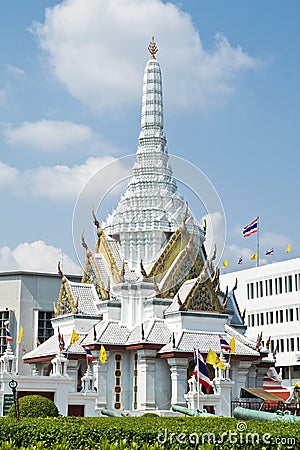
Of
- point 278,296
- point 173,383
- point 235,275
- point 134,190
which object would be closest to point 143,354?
point 173,383

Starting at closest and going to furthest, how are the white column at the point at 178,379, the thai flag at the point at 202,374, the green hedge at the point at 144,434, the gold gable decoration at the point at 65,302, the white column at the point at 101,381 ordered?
the green hedge at the point at 144,434 < the thai flag at the point at 202,374 < the white column at the point at 178,379 < the white column at the point at 101,381 < the gold gable decoration at the point at 65,302

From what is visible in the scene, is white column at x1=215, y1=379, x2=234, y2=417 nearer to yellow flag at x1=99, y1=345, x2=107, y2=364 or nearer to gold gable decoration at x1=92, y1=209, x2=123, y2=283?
yellow flag at x1=99, y1=345, x2=107, y2=364

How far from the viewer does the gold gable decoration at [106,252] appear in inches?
1746

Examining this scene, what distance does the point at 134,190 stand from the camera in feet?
156

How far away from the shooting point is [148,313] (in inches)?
1662

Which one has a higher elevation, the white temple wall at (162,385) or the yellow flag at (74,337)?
the yellow flag at (74,337)

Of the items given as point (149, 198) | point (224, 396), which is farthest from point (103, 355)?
point (149, 198)

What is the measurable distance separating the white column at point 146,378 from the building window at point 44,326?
12910mm

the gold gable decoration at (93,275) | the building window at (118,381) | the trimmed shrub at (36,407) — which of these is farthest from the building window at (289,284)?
the trimmed shrub at (36,407)

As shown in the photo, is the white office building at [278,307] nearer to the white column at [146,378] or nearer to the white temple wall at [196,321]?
the white temple wall at [196,321]

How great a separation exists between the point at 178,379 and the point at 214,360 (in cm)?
502

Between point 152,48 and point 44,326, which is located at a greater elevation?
point 152,48

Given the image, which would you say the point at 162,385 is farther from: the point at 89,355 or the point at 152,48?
the point at 152,48

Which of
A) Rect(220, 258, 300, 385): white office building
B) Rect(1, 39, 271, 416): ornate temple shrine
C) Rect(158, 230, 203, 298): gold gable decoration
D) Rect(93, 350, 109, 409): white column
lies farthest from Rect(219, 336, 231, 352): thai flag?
Rect(220, 258, 300, 385): white office building
